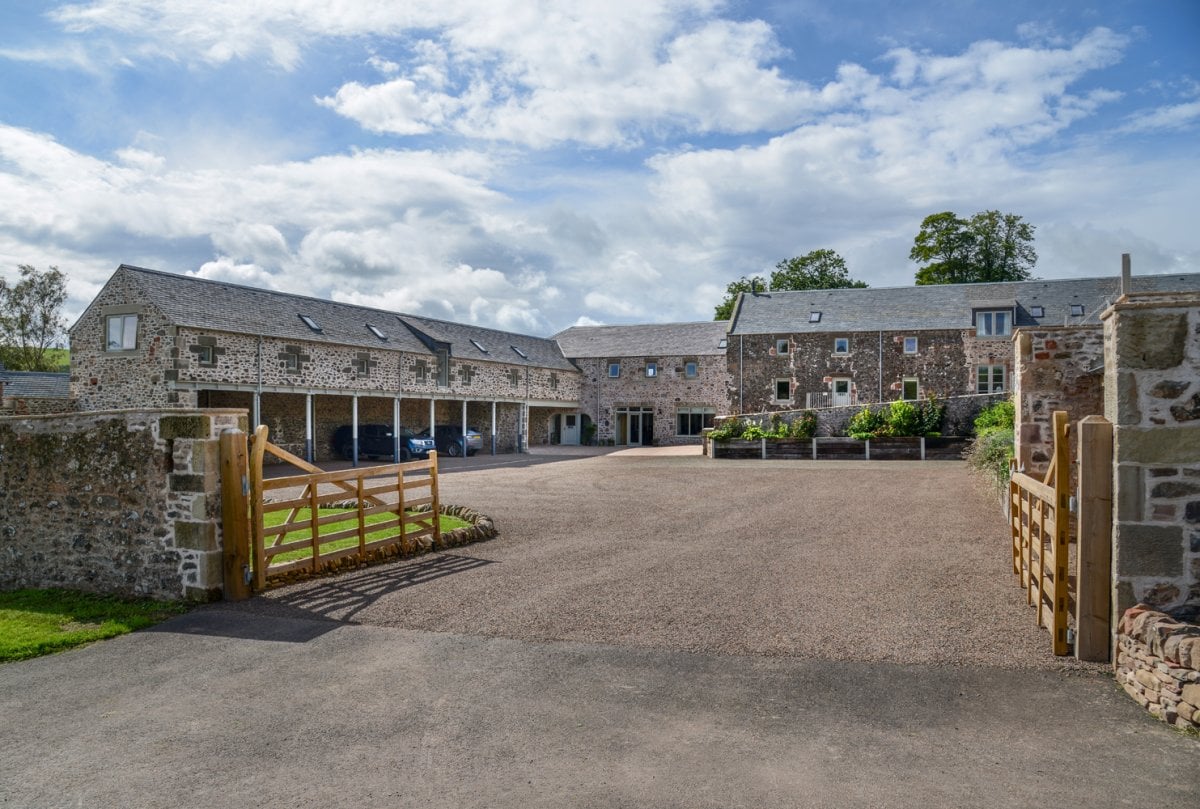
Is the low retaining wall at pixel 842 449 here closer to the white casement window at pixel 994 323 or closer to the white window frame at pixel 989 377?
the white window frame at pixel 989 377

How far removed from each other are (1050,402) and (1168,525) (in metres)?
6.33

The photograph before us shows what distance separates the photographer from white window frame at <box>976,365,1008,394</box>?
107 ft

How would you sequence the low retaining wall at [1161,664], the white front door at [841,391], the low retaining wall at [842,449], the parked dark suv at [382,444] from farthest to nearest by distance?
the white front door at [841,391] < the parked dark suv at [382,444] < the low retaining wall at [842,449] < the low retaining wall at [1161,664]

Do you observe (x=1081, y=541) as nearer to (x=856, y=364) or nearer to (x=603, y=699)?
(x=603, y=699)

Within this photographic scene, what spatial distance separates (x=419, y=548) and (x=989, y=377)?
30.0m

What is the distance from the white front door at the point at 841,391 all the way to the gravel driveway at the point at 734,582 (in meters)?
21.1

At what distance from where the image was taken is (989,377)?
3297cm

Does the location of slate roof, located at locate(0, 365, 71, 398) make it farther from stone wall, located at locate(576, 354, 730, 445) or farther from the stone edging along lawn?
the stone edging along lawn

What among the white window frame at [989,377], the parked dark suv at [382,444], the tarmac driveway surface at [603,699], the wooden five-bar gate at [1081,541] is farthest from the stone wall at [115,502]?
the white window frame at [989,377]

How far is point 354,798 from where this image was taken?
149 inches

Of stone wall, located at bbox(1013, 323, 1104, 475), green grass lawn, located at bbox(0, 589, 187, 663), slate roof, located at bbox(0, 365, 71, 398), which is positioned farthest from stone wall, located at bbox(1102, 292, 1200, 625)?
slate roof, located at bbox(0, 365, 71, 398)

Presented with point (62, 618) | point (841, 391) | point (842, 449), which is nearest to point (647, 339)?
point (841, 391)

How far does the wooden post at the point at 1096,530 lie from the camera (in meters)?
5.18

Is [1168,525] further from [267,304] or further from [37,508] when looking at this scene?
[267,304]
